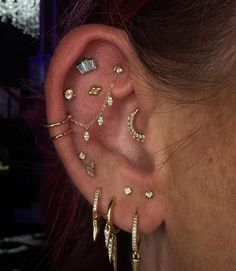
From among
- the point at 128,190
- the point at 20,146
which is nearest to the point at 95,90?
the point at 128,190

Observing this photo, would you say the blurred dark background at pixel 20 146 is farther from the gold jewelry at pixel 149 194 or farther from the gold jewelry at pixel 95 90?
the gold jewelry at pixel 149 194

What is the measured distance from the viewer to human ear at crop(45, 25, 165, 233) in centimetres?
77

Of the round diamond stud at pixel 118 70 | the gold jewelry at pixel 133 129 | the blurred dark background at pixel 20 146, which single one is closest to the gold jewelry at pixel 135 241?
the gold jewelry at pixel 133 129

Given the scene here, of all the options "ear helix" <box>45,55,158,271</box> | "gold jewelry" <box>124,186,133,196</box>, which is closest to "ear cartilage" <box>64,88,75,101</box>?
"ear helix" <box>45,55,158,271</box>

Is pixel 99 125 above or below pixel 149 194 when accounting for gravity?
above

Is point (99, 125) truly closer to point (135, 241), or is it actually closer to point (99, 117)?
point (99, 117)

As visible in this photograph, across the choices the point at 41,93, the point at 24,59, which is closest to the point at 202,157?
the point at 41,93

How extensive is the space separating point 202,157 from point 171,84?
4.5 inches

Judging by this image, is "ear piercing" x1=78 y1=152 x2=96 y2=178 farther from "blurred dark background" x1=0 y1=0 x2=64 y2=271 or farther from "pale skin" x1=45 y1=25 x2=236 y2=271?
"blurred dark background" x1=0 y1=0 x2=64 y2=271

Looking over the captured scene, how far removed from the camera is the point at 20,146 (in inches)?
54.5

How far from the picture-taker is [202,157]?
0.73 metres

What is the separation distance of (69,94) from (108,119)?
7cm

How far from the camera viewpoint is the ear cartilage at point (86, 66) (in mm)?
795

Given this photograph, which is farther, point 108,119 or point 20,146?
point 20,146
